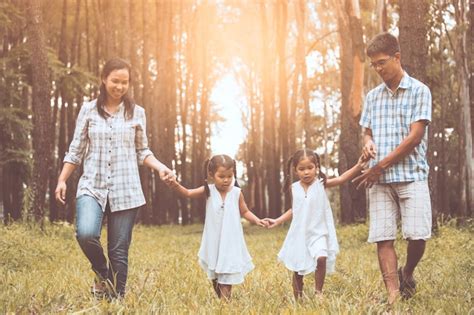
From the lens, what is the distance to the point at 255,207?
34656mm

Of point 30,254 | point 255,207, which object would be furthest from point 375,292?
point 255,207

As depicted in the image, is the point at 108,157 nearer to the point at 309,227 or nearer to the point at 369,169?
the point at 309,227

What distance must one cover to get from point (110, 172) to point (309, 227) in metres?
1.82

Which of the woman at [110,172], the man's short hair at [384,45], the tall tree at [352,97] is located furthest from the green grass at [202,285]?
the tall tree at [352,97]

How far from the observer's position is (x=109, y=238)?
18.5ft

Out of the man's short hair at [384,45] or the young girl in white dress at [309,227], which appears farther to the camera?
the young girl in white dress at [309,227]

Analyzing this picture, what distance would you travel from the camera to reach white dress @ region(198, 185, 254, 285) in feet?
18.4

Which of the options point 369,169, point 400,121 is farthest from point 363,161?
point 400,121

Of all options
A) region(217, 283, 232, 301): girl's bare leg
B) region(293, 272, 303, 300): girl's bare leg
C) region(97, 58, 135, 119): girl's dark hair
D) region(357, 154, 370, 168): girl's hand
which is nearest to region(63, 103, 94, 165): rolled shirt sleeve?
region(97, 58, 135, 119): girl's dark hair

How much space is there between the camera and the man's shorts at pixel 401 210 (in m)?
5.39

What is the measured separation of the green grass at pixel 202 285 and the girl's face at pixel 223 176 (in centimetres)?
101

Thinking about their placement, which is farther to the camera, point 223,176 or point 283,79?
point 283,79

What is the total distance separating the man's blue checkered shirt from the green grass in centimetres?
108

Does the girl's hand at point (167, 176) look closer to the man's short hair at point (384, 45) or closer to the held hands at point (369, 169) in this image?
the held hands at point (369, 169)
